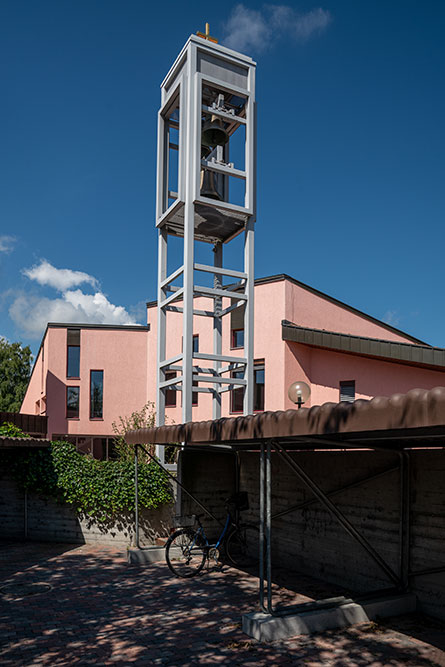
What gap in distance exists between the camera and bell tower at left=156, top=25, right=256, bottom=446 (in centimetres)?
1488

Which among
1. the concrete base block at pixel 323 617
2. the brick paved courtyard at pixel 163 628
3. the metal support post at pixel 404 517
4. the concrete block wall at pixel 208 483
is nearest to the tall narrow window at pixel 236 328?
the concrete block wall at pixel 208 483

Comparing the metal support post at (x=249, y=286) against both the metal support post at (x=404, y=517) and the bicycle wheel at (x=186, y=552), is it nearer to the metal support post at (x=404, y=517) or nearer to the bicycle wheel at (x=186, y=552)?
the bicycle wheel at (x=186, y=552)

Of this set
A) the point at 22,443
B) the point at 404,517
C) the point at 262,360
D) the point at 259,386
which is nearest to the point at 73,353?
the point at 259,386

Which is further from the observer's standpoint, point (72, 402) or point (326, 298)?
point (72, 402)

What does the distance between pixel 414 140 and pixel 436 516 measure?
36.3ft

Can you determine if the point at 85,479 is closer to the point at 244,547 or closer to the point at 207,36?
the point at 244,547

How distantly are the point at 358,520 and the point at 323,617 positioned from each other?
7.18ft

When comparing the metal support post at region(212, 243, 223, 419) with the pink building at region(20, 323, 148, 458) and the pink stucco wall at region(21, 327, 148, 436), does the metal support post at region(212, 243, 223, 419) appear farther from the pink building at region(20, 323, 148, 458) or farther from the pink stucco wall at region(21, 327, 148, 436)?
the pink stucco wall at region(21, 327, 148, 436)

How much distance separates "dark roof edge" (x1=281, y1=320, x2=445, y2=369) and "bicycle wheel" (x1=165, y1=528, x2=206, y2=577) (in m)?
8.52

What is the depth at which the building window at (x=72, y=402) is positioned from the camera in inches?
1070

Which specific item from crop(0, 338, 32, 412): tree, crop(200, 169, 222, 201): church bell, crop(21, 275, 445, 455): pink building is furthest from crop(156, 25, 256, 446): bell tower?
crop(0, 338, 32, 412): tree

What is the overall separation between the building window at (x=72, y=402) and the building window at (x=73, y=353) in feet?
2.13

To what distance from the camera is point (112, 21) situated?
13359mm

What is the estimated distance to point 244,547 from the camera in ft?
39.9
